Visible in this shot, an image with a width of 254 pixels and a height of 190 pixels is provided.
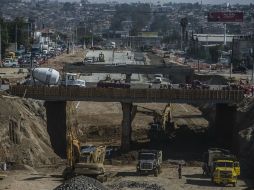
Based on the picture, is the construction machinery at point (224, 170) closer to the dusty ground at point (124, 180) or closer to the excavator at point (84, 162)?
the dusty ground at point (124, 180)

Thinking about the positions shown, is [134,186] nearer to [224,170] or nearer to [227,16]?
[224,170]

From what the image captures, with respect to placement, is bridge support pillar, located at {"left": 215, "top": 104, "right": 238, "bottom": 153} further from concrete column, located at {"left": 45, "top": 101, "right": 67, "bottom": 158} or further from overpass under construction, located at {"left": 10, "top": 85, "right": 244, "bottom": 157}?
concrete column, located at {"left": 45, "top": 101, "right": 67, "bottom": 158}

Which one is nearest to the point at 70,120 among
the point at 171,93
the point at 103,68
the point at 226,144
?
the point at 171,93

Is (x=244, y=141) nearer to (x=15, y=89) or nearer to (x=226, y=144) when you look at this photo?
(x=226, y=144)

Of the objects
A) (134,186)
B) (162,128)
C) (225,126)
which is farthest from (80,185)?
(162,128)

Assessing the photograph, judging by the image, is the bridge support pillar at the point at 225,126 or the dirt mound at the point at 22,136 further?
the bridge support pillar at the point at 225,126

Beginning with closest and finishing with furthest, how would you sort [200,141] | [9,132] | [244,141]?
[9,132] < [244,141] < [200,141]

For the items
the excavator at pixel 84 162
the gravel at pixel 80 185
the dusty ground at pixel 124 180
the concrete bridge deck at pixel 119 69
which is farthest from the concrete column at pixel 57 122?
the gravel at pixel 80 185

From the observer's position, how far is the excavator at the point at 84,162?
5253 centimetres

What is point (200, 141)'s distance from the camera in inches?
3098

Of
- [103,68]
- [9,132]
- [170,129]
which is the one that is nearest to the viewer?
[9,132]

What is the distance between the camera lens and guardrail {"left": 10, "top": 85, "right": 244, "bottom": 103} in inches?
2904

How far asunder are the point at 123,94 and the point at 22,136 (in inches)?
521

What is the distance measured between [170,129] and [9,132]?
82.0ft
